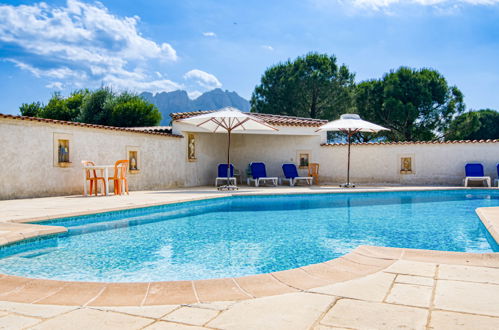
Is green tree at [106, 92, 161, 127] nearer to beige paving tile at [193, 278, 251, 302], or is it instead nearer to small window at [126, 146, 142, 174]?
small window at [126, 146, 142, 174]

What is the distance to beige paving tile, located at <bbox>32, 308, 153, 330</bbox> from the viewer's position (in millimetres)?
2000

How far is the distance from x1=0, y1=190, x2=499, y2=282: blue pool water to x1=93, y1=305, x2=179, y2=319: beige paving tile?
131cm

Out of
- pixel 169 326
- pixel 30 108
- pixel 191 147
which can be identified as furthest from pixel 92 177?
pixel 30 108

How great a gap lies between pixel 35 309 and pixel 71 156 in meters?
8.49

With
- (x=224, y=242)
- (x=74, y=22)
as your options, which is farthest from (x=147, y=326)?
(x=74, y=22)

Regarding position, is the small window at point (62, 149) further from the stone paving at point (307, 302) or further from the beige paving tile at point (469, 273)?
the beige paving tile at point (469, 273)

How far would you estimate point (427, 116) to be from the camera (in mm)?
25438

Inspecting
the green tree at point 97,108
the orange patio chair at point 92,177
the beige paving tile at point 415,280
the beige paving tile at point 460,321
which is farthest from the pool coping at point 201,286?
the green tree at point 97,108

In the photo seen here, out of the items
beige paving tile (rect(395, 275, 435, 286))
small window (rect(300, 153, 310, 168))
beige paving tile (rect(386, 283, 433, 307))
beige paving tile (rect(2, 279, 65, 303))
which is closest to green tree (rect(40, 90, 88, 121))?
small window (rect(300, 153, 310, 168))

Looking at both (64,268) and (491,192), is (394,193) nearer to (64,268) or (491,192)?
(491,192)

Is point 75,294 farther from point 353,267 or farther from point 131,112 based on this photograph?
point 131,112

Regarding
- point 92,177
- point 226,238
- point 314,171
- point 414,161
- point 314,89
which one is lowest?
point 226,238

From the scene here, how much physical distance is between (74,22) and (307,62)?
1492cm

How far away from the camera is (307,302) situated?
235 cm
